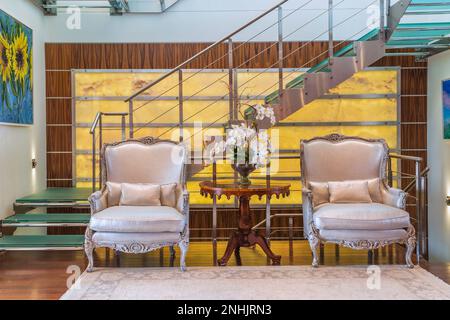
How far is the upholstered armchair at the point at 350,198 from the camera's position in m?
4.73

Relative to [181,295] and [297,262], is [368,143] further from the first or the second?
[181,295]

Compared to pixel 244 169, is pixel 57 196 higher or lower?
lower

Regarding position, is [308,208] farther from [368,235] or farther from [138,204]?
[138,204]

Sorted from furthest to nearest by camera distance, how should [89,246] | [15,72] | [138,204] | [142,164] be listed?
1. [15,72]
2. [142,164]
3. [138,204]
4. [89,246]

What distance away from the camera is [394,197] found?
16.7ft

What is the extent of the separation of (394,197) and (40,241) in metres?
3.21

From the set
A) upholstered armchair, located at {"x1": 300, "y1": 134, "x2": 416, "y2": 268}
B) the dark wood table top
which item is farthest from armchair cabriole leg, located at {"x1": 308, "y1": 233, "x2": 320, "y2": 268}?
the dark wood table top

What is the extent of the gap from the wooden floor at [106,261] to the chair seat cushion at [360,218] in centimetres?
54

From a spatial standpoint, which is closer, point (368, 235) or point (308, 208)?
point (368, 235)

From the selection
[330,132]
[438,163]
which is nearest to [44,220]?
[330,132]

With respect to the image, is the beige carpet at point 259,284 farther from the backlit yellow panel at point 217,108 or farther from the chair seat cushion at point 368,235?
the backlit yellow panel at point 217,108

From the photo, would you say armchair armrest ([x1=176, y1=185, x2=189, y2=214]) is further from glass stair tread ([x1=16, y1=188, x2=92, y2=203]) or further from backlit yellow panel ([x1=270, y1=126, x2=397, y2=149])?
backlit yellow panel ([x1=270, y1=126, x2=397, y2=149])

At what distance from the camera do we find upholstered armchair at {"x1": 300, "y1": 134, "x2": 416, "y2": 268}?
4.73 metres

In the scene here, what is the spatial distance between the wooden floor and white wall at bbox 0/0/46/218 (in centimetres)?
78
